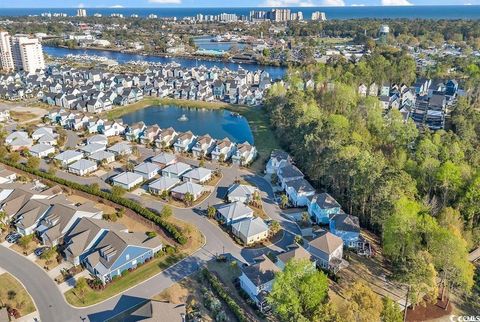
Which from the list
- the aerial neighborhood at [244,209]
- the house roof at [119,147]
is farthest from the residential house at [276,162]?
the house roof at [119,147]

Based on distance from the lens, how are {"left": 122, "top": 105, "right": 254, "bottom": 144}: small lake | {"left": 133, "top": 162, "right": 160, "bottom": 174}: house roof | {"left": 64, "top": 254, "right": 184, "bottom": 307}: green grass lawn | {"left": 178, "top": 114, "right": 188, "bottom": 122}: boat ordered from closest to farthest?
{"left": 64, "top": 254, "right": 184, "bottom": 307}: green grass lawn, {"left": 133, "top": 162, "right": 160, "bottom": 174}: house roof, {"left": 122, "top": 105, "right": 254, "bottom": 144}: small lake, {"left": 178, "top": 114, "right": 188, "bottom": 122}: boat

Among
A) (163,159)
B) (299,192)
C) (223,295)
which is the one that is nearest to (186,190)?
(163,159)

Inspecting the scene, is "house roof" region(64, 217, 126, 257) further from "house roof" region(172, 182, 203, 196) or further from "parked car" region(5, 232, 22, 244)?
"house roof" region(172, 182, 203, 196)

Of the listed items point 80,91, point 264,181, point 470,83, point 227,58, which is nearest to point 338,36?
point 227,58

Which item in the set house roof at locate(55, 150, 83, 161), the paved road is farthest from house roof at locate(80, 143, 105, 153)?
the paved road

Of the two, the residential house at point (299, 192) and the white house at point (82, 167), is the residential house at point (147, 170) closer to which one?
the white house at point (82, 167)

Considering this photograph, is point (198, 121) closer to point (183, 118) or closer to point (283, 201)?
point (183, 118)

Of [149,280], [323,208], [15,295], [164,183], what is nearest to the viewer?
[15,295]
